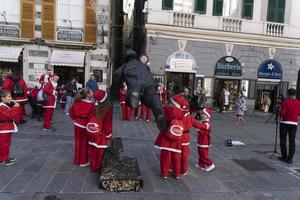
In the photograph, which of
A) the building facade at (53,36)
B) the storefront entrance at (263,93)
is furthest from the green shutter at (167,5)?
the storefront entrance at (263,93)

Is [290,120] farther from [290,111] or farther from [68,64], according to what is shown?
[68,64]

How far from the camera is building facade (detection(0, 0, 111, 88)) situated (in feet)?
58.9

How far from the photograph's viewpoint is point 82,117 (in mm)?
6441

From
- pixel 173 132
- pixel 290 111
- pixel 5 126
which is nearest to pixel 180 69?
pixel 290 111

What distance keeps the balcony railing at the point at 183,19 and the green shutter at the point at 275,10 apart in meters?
4.88

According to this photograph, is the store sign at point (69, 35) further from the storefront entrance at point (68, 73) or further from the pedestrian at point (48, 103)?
the pedestrian at point (48, 103)

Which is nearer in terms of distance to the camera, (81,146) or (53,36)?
(81,146)

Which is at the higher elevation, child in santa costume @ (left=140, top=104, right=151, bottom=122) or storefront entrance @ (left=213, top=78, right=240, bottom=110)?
storefront entrance @ (left=213, top=78, right=240, bottom=110)

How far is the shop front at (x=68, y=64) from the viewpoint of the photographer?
712 inches

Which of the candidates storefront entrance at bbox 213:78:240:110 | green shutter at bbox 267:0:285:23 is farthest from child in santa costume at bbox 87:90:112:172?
green shutter at bbox 267:0:285:23

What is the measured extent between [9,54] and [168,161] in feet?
48.0

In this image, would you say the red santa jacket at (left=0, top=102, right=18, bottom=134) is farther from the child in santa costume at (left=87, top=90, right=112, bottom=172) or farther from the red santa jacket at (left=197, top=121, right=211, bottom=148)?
the red santa jacket at (left=197, top=121, right=211, bottom=148)

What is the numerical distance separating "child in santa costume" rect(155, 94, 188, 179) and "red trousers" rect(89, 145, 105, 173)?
1.13 metres

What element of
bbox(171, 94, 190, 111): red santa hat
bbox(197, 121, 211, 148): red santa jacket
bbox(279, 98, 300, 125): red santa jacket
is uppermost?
bbox(171, 94, 190, 111): red santa hat
